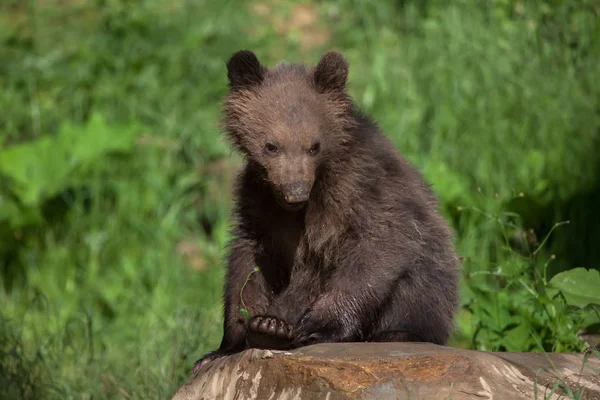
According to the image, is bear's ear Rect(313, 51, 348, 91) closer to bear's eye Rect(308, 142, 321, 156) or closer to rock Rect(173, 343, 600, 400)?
bear's eye Rect(308, 142, 321, 156)

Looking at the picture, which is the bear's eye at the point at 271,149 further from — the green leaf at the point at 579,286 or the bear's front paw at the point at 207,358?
the green leaf at the point at 579,286

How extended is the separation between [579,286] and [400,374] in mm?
1702

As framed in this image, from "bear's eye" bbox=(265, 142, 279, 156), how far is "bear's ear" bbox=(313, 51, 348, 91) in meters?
0.48

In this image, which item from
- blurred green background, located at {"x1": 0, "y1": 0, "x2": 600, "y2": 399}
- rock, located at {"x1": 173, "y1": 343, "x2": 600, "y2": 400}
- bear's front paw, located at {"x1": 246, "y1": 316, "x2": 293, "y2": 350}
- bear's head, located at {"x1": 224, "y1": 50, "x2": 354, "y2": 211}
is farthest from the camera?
blurred green background, located at {"x1": 0, "y1": 0, "x2": 600, "y2": 399}

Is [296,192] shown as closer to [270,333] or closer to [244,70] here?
[270,333]

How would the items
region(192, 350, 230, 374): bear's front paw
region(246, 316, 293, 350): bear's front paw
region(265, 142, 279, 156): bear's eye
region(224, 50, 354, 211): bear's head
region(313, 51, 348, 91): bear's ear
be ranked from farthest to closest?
region(313, 51, 348, 91): bear's ear → region(265, 142, 279, 156): bear's eye → region(224, 50, 354, 211): bear's head → region(192, 350, 230, 374): bear's front paw → region(246, 316, 293, 350): bear's front paw

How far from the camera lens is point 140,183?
30.6ft

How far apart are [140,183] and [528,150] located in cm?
368

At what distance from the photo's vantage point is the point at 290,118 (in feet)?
16.6

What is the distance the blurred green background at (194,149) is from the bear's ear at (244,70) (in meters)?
1.49

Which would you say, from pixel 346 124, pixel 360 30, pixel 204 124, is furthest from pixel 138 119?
pixel 346 124

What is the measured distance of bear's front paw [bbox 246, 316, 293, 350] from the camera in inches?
183

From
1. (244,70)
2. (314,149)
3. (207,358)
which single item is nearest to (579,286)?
(314,149)

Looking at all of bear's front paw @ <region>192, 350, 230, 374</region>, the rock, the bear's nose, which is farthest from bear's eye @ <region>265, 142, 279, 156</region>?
the rock
